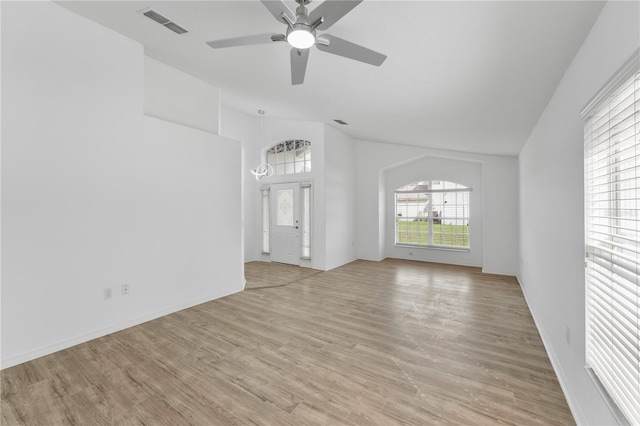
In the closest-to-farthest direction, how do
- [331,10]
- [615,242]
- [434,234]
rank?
[615,242] < [331,10] < [434,234]

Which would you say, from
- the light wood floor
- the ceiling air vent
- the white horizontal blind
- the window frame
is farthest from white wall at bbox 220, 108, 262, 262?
the white horizontal blind

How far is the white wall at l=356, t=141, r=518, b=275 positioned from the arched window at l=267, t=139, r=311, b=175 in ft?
5.39

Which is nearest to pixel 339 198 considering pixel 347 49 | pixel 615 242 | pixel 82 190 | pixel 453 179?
pixel 453 179

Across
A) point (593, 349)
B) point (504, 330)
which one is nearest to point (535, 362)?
point (504, 330)

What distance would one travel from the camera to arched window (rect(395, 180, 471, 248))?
680 centimetres

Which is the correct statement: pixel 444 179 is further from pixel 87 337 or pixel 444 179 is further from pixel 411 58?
pixel 87 337

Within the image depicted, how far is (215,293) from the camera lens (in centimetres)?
431

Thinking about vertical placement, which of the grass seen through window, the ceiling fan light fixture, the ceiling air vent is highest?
the ceiling air vent

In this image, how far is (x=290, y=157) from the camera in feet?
22.5

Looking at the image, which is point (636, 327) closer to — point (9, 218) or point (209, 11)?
point (209, 11)

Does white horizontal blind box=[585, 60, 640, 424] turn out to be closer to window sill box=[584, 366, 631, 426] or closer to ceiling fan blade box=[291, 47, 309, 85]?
window sill box=[584, 366, 631, 426]

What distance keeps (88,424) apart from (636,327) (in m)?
3.04

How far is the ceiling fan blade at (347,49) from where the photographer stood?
2.07 meters

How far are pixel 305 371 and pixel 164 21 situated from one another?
366 cm
